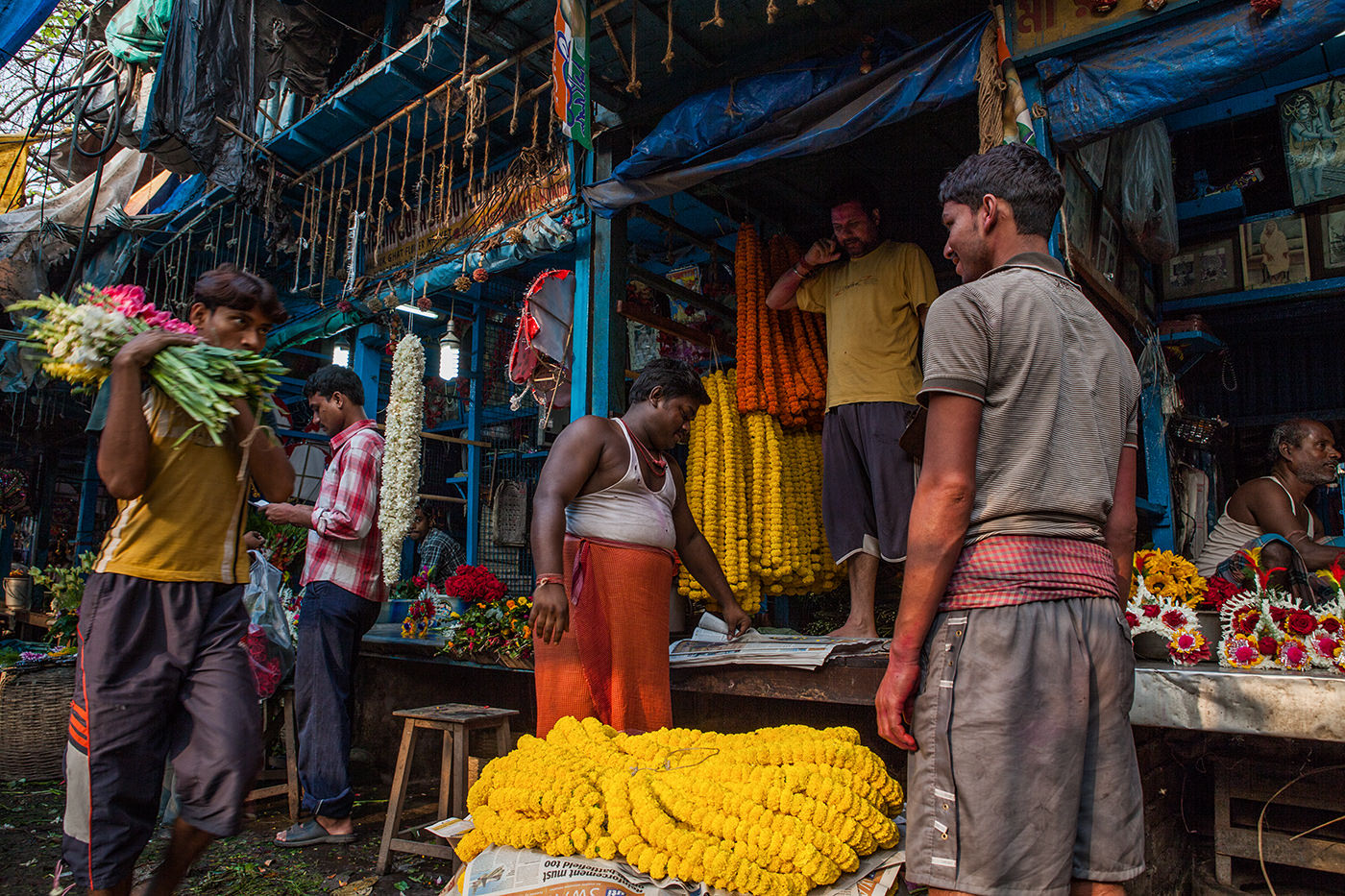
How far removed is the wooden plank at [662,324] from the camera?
16.8 ft

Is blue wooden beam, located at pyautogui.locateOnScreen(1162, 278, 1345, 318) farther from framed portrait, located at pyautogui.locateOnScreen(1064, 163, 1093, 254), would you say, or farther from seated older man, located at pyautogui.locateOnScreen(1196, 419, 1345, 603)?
framed portrait, located at pyautogui.locateOnScreen(1064, 163, 1093, 254)

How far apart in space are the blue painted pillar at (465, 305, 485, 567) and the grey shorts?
6656 millimetres

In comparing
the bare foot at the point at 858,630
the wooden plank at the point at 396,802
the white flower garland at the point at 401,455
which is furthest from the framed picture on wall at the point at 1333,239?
the wooden plank at the point at 396,802

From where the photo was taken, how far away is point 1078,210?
415cm

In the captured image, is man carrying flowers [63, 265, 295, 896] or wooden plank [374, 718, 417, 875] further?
wooden plank [374, 718, 417, 875]

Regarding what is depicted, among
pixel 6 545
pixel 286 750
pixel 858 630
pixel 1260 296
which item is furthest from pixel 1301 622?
pixel 6 545

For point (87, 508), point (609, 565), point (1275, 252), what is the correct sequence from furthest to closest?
point (87, 508) < point (1275, 252) < point (609, 565)

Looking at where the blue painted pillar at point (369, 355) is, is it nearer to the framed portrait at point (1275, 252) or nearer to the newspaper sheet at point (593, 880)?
the newspaper sheet at point (593, 880)

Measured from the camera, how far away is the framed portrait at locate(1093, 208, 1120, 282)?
4535mm

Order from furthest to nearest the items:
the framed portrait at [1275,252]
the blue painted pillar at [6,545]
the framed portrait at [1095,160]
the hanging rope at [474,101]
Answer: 1. the blue painted pillar at [6,545]
2. the framed portrait at [1275,252]
3. the hanging rope at [474,101]
4. the framed portrait at [1095,160]

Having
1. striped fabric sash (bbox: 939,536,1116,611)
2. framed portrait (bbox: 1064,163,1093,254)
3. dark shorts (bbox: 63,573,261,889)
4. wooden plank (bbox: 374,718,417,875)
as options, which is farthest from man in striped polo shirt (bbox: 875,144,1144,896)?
wooden plank (bbox: 374,718,417,875)

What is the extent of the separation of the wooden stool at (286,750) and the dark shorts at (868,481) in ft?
11.0

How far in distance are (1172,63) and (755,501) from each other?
287 cm

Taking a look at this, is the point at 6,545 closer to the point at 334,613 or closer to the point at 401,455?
the point at 401,455
